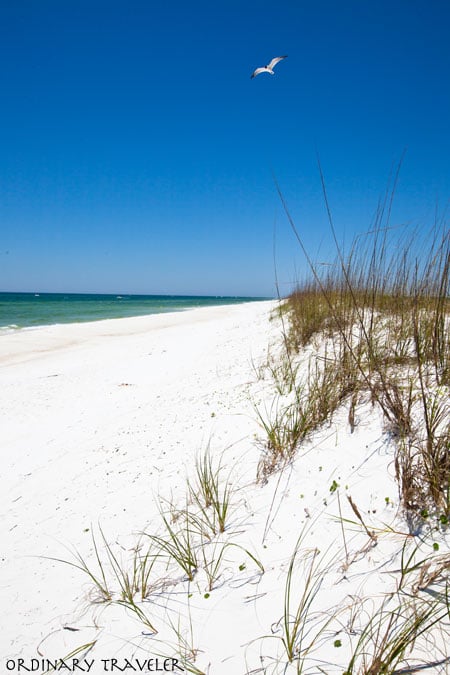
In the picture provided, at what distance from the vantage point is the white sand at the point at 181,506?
1.13 meters

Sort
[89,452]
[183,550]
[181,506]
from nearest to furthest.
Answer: [183,550], [181,506], [89,452]

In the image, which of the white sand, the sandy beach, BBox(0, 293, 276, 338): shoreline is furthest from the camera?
BBox(0, 293, 276, 338): shoreline

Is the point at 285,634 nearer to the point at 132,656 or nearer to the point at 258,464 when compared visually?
the point at 132,656

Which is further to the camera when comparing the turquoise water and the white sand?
the turquoise water

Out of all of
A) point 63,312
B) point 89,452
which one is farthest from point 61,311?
point 89,452

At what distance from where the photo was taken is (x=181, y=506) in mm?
1886

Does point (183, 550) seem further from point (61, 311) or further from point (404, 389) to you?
point (61, 311)

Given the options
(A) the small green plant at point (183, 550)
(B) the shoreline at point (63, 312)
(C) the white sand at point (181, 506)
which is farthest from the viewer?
(B) the shoreline at point (63, 312)

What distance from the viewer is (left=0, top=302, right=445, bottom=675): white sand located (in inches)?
44.3

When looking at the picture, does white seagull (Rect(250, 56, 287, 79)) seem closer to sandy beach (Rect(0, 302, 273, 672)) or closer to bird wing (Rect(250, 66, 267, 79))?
→ bird wing (Rect(250, 66, 267, 79))

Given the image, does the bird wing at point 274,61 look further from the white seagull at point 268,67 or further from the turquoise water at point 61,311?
the turquoise water at point 61,311

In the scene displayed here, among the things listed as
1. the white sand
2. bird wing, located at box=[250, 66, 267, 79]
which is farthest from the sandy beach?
bird wing, located at box=[250, 66, 267, 79]

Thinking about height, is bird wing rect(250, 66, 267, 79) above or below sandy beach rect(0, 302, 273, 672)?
above

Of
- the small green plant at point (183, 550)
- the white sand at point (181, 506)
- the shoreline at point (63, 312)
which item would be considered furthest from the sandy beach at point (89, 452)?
the shoreline at point (63, 312)
